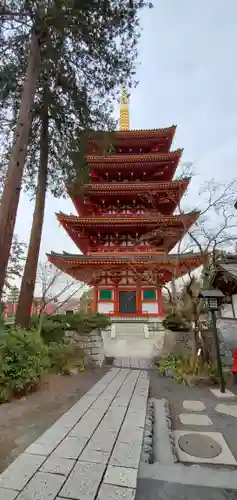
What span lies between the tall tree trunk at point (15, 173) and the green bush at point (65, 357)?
124 inches

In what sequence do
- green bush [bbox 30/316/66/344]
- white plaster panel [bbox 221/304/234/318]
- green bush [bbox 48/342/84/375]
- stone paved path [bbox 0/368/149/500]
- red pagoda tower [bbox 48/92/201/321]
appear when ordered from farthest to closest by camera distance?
1. red pagoda tower [bbox 48/92/201/321]
2. white plaster panel [bbox 221/304/234/318]
3. green bush [bbox 30/316/66/344]
4. green bush [bbox 48/342/84/375]
5. stone paved path [bbox 0/368/149/500]

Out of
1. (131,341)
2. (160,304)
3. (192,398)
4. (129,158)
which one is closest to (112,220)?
(129,158)

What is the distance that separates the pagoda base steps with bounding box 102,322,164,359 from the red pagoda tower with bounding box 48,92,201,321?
1332mm

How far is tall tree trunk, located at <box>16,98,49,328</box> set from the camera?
6.84 metres

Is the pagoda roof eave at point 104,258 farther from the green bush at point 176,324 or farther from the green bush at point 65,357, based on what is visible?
the green bush at point 65,357

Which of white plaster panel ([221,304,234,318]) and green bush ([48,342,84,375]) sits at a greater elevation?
white plaster panel ([221,304,234,318])

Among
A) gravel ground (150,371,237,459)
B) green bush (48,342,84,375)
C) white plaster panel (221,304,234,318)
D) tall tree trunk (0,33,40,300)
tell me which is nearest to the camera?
gravel ground (150,371,237,459)

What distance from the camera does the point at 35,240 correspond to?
7.41 metres

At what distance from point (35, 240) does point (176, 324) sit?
17.7 feet

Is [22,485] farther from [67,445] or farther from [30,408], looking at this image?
[30,408]

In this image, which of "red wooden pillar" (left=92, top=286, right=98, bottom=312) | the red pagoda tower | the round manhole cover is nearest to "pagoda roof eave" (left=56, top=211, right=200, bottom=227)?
the red pagoda tower

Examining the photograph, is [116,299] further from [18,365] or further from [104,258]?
[18,365]

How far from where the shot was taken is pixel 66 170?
781cm

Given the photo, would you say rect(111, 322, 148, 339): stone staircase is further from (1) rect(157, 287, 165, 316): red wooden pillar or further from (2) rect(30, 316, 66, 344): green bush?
(2) rect(30, 316, 66, 344): green bush
